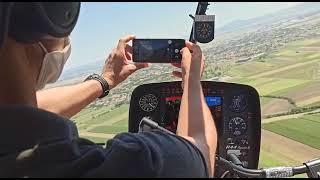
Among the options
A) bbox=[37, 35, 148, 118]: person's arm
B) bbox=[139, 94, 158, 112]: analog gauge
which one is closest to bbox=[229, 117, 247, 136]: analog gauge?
bbox=[139, 94, 158, 112]: analog gauge

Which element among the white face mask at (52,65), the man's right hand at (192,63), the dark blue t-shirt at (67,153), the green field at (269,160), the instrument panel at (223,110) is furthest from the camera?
the green field at (269,160)

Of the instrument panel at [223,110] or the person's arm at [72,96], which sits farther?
the instrument panel at [223,110]

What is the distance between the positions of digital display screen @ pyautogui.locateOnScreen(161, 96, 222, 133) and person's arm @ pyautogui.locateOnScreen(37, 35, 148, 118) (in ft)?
1.46

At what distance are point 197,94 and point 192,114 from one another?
0.08 metres

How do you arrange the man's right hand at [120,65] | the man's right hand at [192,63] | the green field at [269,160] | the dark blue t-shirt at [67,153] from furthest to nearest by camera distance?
1. the green field at [269,160]
2. the man's right hand at [120,65]
3. the man's right hand at [192,63]
4. the dark blue t-shirt at [67,153]

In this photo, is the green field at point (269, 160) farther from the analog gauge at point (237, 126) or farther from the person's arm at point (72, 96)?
the person's arm at point (72, 96)

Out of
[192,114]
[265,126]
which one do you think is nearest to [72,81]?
[265,126]

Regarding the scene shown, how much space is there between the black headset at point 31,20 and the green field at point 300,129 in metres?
1.97

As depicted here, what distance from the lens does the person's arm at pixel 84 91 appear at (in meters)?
2.53

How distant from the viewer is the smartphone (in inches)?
88.3

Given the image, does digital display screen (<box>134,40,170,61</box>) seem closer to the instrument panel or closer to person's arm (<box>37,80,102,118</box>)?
person's arm (<box>37,80,102,118</box>)

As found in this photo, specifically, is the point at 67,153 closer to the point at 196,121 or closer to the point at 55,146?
the point at 55,146

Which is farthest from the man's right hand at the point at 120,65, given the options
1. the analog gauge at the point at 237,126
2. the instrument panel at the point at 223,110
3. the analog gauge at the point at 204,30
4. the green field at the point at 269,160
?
the green field at the point at 269,160

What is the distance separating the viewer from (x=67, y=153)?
129 cm
